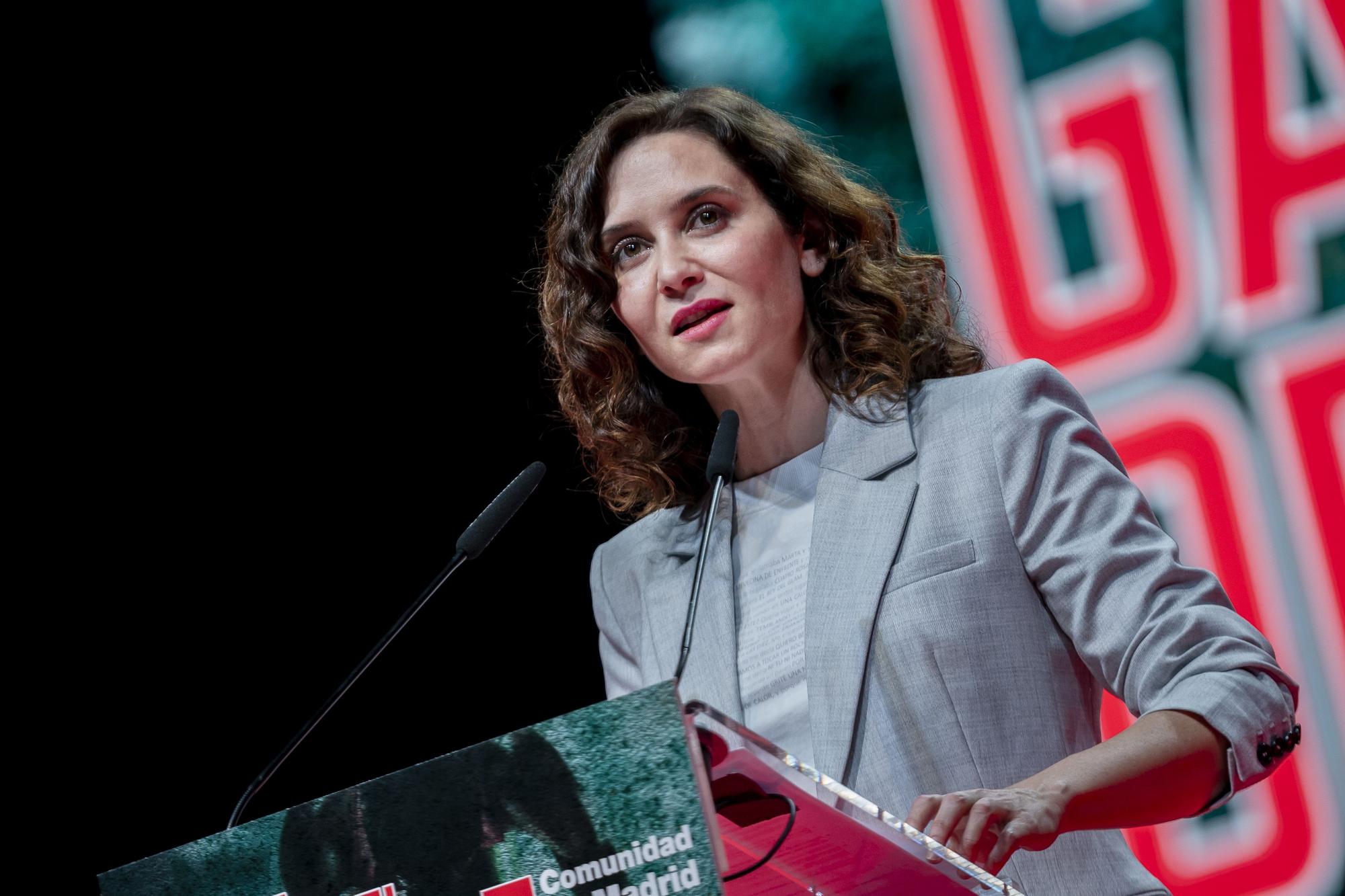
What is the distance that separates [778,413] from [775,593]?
33 cm

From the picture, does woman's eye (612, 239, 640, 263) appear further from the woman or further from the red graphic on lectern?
the red graphic on lectern

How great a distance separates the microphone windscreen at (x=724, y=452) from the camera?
5.50ft

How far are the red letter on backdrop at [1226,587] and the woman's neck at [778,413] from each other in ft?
3.26

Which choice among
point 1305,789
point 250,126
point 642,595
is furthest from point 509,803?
point 250,126

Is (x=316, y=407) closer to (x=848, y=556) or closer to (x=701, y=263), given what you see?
(x=701, y=263)

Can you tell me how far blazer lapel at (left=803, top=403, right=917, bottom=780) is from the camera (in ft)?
5.39

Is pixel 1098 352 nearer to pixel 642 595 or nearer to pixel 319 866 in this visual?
pixel 642 595

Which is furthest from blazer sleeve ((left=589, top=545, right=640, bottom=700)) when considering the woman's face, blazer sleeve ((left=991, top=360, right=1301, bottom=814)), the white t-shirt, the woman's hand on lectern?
the woman's hand on lectern

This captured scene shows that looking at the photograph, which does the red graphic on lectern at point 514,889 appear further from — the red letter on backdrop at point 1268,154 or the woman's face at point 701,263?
the red letter on backdrop at point 1268,154

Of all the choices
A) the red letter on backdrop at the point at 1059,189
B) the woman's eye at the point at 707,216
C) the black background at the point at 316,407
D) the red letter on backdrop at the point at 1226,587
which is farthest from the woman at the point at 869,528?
the black background at the point at 316,407

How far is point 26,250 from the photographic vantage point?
3254 millimetres

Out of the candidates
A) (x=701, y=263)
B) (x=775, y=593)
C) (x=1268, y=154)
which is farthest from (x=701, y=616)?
(x=1268, y=154)

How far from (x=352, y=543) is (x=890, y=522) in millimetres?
1937

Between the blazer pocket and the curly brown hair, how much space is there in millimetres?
323
